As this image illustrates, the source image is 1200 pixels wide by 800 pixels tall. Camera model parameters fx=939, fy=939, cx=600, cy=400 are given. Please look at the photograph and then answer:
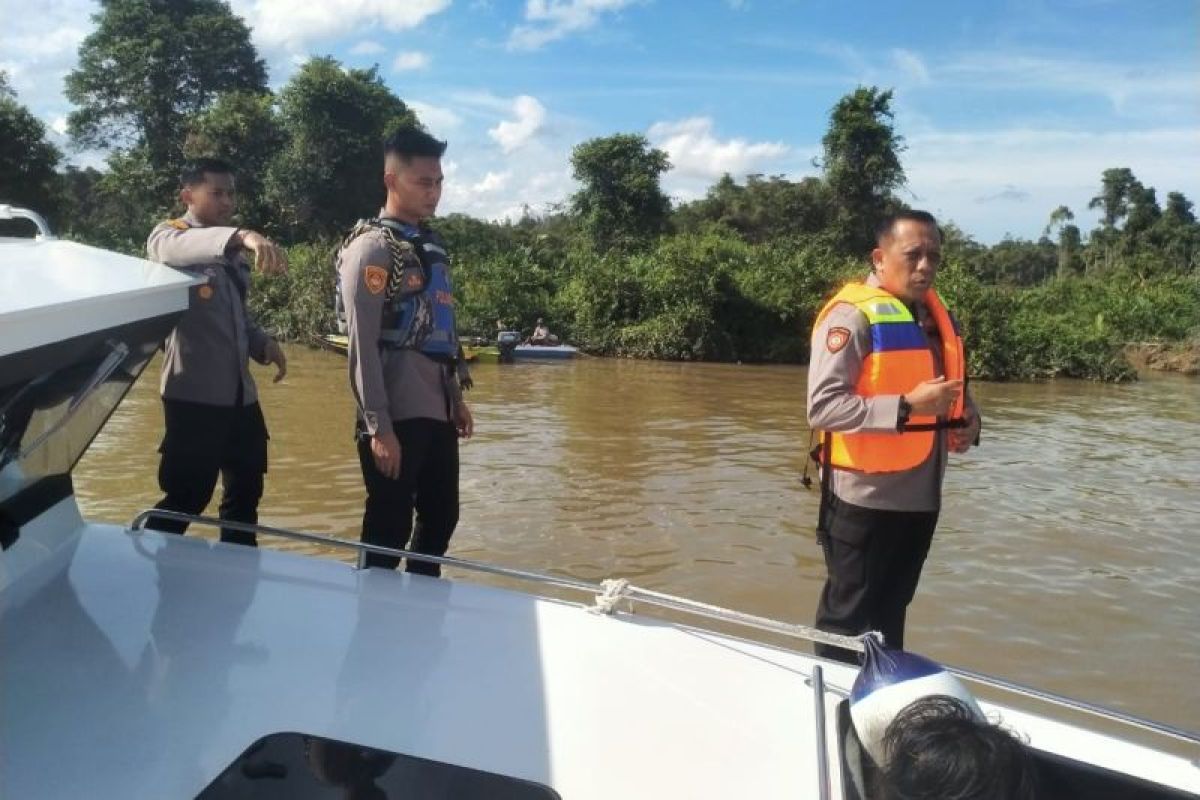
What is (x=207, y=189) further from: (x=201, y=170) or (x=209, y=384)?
(x=209, y=384)

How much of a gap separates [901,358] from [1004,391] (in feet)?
50.5

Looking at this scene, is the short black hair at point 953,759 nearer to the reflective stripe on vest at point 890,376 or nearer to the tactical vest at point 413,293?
the reflective stripe on vest at point 890,376

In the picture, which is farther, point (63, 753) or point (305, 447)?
point (305, 447)

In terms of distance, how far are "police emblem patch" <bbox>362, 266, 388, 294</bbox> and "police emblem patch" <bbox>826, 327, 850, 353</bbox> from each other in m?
1.27

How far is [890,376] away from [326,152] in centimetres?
2846

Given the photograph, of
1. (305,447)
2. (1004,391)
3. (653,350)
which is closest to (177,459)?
(305,447)

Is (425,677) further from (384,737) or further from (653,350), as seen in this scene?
(653,350)

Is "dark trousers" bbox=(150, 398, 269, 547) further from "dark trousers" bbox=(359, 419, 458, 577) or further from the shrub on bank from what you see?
the shrub on bank

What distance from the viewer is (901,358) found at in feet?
8.64

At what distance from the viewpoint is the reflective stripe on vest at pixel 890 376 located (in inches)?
103

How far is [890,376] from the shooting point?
8.61 ft

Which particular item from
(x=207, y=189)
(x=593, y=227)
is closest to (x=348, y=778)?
(x=207, y=189)

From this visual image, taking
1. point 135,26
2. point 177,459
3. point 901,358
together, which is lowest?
point 177,459

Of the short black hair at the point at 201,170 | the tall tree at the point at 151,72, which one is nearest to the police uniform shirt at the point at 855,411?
the short black hair at the point at 201,170
